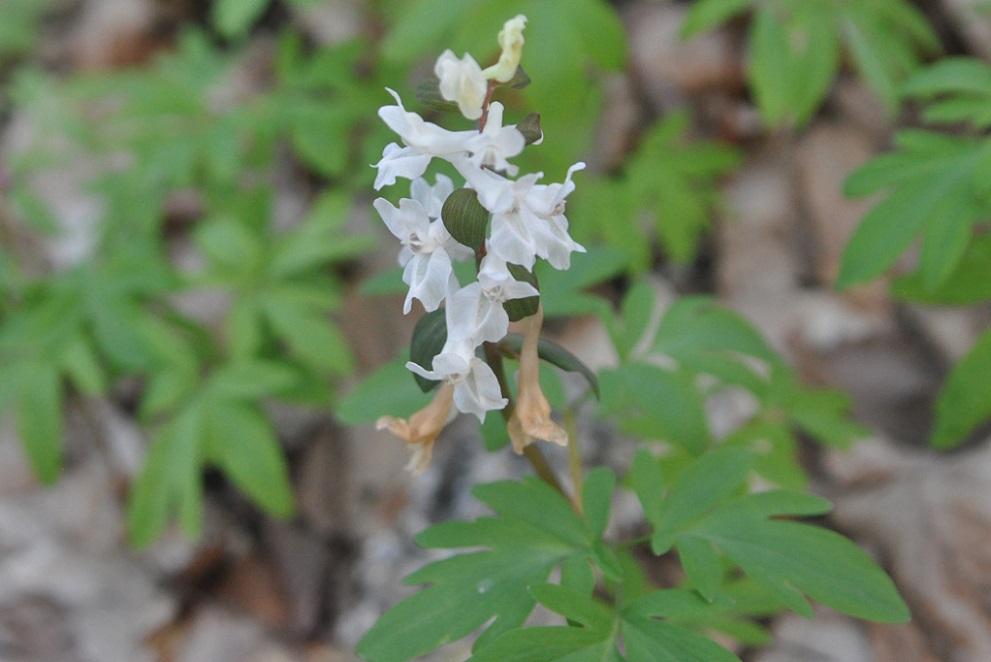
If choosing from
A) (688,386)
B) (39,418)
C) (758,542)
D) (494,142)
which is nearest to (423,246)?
(494,142)

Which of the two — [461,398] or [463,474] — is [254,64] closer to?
[463,474]

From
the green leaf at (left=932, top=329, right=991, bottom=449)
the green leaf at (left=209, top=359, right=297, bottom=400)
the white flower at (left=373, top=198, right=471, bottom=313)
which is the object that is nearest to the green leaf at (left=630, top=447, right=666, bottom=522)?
the white flower at (left=373, top=198, right=471, bottom=313)

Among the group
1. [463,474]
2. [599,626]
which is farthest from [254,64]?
[599,626]

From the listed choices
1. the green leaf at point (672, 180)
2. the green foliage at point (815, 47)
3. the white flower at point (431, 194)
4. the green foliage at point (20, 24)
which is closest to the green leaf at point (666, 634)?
the white flower at point (431, 194)

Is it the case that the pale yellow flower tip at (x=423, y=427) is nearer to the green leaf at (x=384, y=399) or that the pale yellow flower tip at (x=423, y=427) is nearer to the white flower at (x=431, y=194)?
the green leaf at (x=384, y=399)

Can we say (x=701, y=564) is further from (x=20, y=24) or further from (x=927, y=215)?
(x=20, y=24)

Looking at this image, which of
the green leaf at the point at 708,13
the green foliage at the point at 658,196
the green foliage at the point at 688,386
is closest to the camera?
the green foliage at the point at 688,386

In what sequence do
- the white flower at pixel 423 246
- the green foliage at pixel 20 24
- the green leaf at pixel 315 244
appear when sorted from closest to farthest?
the white flower at pixel 423 246 → the green leaf at pixel 315 244 → the green foliage at pixel 20 24
